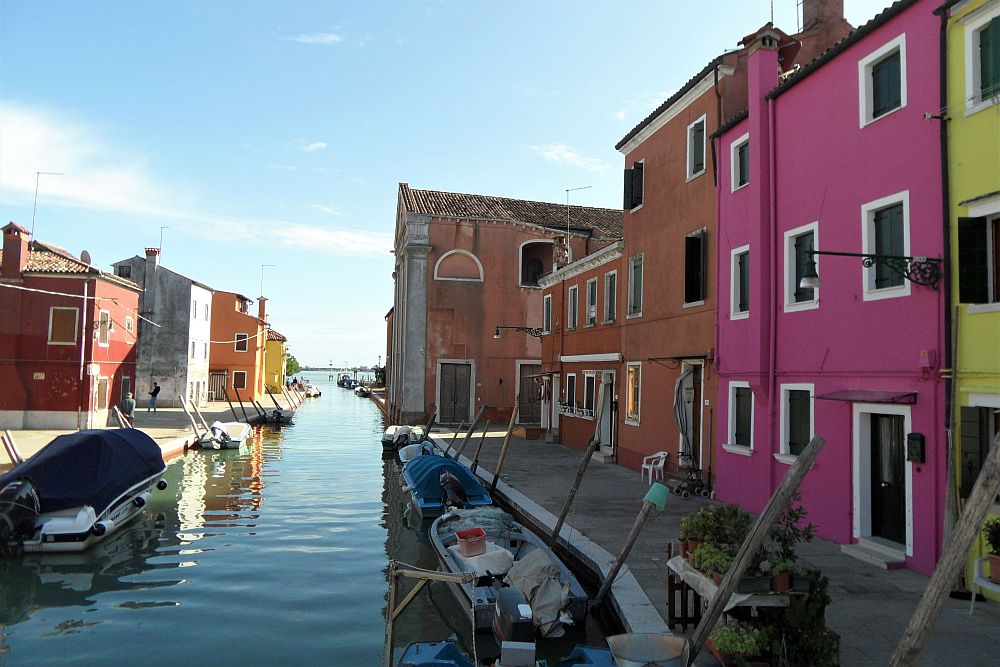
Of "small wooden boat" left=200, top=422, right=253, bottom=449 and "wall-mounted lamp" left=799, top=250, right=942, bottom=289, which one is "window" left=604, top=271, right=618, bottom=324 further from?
"small wooden boat" left=200, top=422, right=253, bottom=449

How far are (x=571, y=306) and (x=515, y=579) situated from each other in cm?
1618

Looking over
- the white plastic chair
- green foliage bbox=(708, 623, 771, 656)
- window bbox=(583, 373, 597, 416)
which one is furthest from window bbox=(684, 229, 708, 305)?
green foliage bbox=(708, 623, 771, 656)

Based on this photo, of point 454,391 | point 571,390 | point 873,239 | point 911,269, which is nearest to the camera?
point 911,269

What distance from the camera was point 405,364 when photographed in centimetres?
3284

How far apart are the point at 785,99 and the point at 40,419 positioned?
27.1 m

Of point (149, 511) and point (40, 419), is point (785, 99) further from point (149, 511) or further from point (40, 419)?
point (40, 419)

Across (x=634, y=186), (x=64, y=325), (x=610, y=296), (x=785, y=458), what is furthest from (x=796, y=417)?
(x=64, y=325)

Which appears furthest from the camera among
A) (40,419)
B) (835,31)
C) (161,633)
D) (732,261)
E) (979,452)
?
→ (40,419)

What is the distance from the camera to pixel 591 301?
21922mm

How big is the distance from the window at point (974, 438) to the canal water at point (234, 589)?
464 centimetres

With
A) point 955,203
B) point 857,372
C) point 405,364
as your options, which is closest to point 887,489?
point 857,372

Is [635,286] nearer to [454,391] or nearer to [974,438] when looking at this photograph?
[974,438]

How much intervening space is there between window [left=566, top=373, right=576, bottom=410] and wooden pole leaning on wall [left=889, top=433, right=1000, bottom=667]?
18925 mm

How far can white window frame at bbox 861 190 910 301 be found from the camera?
9047 mm
